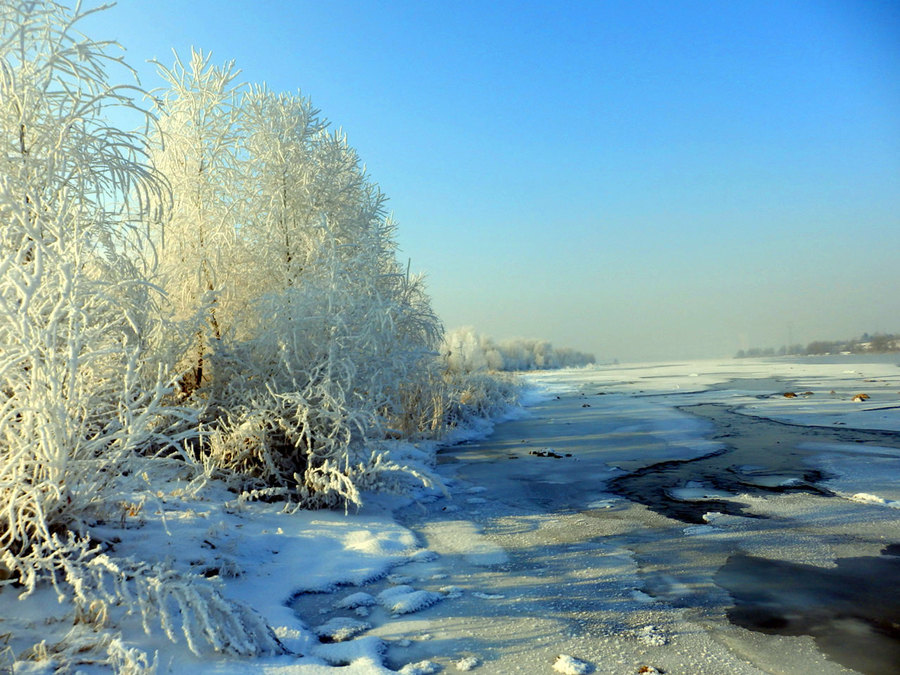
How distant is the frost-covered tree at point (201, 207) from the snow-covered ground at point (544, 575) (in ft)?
7.68

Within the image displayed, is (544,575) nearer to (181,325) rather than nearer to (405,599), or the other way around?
(405,599)

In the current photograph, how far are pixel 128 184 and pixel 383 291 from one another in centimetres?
429

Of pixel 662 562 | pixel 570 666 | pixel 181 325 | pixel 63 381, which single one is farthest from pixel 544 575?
pixel 181 325

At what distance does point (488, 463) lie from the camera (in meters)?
7.72

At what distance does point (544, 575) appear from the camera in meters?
3.56

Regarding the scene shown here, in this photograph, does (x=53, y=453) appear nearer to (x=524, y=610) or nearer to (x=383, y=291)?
(x=524, y=610)

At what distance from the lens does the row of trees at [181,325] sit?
278cm

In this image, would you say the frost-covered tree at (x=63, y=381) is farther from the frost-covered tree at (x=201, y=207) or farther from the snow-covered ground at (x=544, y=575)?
the frost-covered tree at (x=201, y=207)

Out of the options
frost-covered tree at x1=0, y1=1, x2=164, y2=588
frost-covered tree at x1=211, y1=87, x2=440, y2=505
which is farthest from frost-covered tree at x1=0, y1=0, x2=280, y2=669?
frost-covered tree at x1=211, y1=87, x2=440, y2=505

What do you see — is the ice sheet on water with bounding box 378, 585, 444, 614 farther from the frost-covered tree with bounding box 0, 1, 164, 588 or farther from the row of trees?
the frost-covered tree with bounding box 0, 1, 164, 588

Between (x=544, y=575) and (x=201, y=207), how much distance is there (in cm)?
564

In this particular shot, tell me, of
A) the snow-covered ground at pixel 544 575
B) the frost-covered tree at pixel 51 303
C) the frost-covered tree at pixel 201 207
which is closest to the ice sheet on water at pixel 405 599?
the snow-covered ground at pixel 544 575

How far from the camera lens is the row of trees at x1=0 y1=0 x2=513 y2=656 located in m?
2.78

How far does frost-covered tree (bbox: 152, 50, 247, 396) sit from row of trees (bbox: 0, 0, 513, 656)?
0.03 m
